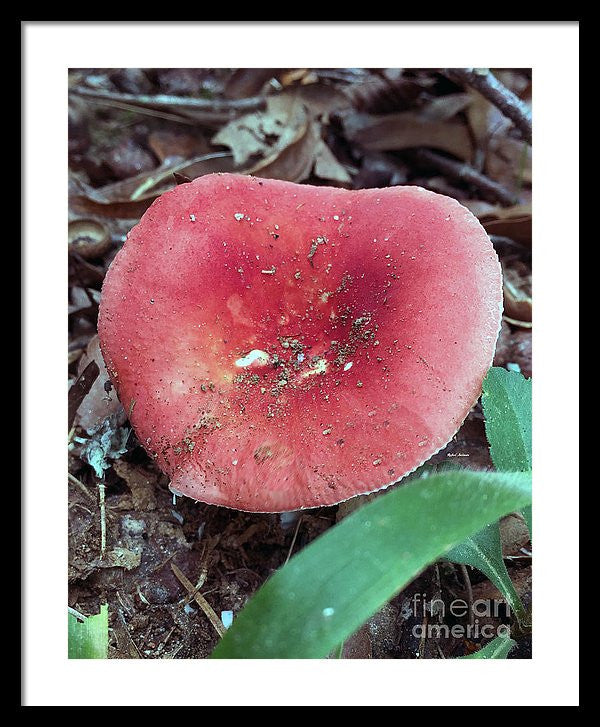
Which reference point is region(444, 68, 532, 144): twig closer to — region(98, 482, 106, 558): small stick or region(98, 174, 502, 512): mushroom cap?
region(98, 174, 502, 512): mushroom cap

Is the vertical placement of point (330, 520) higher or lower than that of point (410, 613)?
higher

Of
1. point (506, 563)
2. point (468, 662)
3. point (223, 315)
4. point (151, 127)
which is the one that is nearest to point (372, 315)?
point (223, 315)

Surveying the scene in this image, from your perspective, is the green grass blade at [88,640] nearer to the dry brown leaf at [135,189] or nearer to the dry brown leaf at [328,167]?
the dry brown leaf at [135,189]

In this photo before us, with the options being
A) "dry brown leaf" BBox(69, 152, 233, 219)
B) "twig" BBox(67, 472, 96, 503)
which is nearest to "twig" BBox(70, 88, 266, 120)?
"dry brown leaf" BBox(69, 152, 233, 219)

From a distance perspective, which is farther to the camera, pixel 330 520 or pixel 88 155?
pixel 88 155

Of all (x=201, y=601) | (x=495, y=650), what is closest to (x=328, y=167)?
Answer: (x=201, y=601)

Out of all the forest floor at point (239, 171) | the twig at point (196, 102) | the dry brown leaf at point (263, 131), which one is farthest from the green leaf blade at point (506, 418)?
the twig at point (196, 102)

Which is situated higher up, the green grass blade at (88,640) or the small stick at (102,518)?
the small stick at (102,518)
